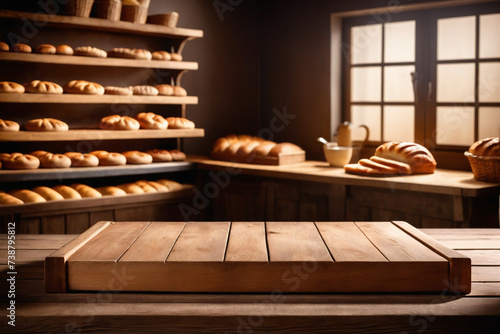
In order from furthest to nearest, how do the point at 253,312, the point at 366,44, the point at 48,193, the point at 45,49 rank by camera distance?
the point at 366,44
the point at 45,49
the point at 48,193
the point at 253,312

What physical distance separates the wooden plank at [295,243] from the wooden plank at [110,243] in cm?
45

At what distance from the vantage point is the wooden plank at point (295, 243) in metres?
1.65

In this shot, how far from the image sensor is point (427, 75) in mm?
4211

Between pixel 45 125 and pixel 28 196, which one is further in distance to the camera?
pixel 45 125

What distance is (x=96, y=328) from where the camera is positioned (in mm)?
1527

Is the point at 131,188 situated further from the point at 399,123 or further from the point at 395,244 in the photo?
the point at 395,244

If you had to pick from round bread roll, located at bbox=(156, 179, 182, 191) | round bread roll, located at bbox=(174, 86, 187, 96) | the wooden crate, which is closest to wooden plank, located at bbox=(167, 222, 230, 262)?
the wooden crate

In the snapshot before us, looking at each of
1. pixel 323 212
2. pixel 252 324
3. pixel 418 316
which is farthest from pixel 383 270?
pixel 323 212

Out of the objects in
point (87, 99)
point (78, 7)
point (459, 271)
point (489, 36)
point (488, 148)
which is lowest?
point (459, 271)

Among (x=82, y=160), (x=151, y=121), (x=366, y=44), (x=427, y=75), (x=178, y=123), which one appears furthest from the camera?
(x=366, y=44)

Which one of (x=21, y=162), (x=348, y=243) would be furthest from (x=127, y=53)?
(x=348, y=243)

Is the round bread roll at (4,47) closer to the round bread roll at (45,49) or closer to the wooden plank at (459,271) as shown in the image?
the round bread roll at (45,49)

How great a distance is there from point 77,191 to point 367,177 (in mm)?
1941

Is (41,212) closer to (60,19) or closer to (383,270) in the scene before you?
(60,19)
